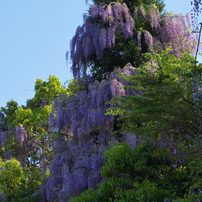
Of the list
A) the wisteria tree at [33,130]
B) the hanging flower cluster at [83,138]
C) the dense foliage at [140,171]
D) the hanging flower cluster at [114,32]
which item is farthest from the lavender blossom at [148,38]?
the wisteria tree at [33,130]

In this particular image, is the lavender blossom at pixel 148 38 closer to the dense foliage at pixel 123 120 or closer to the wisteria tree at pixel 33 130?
the dense foliage at pixel 123 120

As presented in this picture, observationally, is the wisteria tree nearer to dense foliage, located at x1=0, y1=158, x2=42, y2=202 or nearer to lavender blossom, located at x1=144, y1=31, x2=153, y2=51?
dense foliage, located at x1=0, y1=158, x2=42, y2=202

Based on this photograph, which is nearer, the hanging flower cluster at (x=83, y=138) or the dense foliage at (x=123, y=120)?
the dense foliage at (x=123, y=120)

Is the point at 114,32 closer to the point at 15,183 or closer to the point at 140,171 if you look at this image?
the point at 140,171

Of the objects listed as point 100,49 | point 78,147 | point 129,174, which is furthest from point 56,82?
point 129,174

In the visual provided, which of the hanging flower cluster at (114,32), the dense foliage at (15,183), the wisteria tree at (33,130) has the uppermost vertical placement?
the hanging flower cluster at (114,32)

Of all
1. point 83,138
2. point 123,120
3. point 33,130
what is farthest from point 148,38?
point 33,130

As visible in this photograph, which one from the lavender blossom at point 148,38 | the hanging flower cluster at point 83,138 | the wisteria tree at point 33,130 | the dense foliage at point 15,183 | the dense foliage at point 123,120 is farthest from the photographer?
the wisteria tree at point 33,130

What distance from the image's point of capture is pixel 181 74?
298 inches

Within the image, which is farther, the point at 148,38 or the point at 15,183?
the point at 15,183

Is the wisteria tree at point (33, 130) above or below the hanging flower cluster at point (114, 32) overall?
below

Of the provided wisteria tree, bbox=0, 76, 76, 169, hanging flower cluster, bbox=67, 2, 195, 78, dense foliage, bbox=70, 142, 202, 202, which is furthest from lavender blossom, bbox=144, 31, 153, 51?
wisteria tree, bbox=0, 76, 76, 169

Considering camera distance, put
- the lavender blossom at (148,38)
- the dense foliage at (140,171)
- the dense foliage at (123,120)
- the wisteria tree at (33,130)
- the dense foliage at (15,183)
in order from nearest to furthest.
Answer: the dense foliage at (123,120)
the dense foliage at (140,171)
the lavender blossom at (148,38)
the dense foliage at (15,183)
the wisteria tree at (33,130)

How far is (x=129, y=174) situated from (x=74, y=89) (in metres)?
7.18
